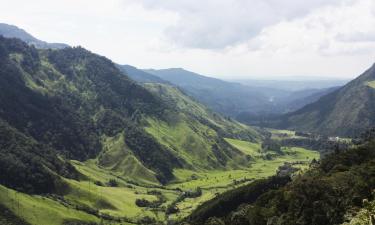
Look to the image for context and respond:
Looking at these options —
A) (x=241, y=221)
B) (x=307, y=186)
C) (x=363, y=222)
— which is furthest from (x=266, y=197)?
(x=363, y=222)

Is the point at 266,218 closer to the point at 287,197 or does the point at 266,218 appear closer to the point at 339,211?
the point at 287,197

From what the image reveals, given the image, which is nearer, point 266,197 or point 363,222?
point 363,222

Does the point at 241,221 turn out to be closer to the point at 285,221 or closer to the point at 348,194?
the point at 285,221

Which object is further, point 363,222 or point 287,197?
point 287,197

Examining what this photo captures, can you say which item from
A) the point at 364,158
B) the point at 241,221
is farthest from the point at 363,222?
the point at 364,158

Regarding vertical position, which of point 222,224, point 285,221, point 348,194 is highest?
point 348,194

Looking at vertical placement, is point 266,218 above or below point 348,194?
below

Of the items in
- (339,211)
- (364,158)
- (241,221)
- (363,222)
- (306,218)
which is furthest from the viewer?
(364,158)

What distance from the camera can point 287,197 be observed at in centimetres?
16525

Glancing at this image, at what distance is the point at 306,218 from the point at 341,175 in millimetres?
26185

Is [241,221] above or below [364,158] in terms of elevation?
below

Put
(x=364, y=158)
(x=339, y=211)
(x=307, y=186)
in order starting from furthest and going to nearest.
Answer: (x=364, y=158)
(x=307, y=186)
(x=339, y=211)

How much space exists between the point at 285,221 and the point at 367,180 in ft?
93.3

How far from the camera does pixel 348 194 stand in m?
142
